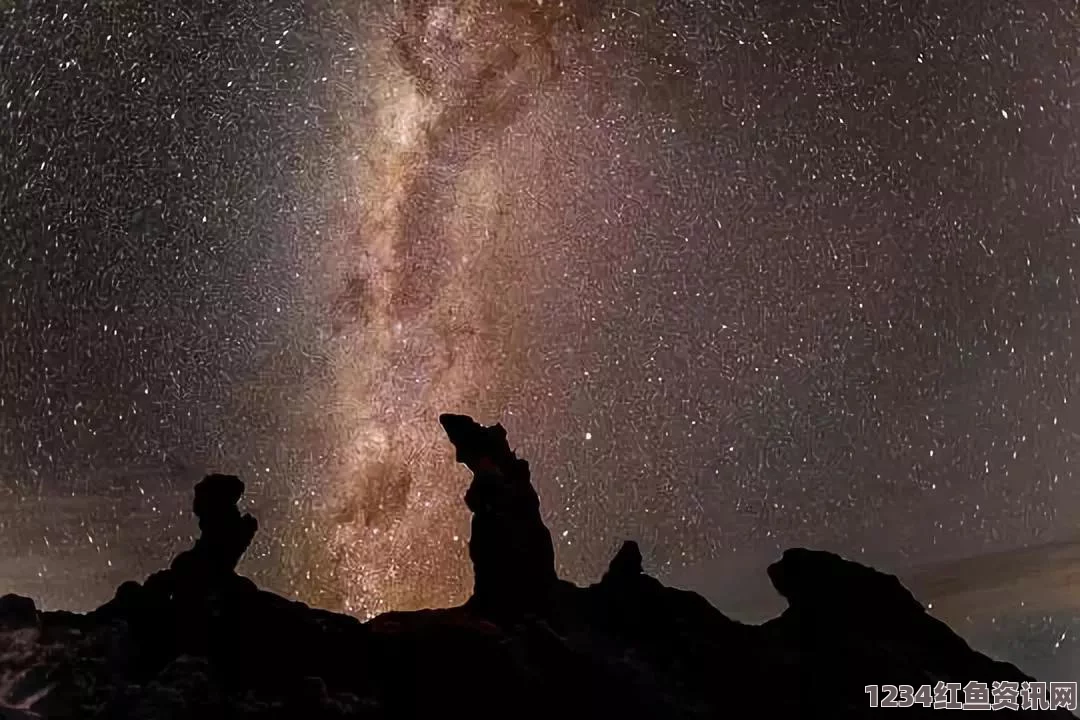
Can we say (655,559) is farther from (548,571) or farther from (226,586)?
(226,586)

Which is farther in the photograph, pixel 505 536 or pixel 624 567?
pixel 624 567

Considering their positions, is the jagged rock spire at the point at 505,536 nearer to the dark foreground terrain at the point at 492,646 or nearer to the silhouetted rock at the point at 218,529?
the dark foreground terrain at the point at 492,646

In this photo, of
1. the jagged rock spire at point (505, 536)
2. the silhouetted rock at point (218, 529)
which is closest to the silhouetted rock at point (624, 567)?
the jagged rock spire at point (505, 536)

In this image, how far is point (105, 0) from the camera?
371 centimetres

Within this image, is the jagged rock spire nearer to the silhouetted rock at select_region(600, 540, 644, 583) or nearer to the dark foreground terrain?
the dark foreground terrain

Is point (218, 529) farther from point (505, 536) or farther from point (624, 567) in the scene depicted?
point (624, 567)

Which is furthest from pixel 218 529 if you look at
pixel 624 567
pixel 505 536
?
pixel 624 567

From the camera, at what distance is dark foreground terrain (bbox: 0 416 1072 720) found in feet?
8.30

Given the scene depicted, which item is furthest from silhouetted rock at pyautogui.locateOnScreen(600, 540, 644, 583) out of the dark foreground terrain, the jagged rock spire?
the jagged rock spire

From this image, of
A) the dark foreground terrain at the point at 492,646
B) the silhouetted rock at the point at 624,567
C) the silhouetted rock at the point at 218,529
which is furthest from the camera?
the silhouetted rock at the point at 624,567

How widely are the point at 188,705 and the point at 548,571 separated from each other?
946 mm

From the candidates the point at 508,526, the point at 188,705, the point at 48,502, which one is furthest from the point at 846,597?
the point at 48,502

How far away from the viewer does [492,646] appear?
271cm

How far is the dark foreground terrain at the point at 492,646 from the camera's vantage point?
8.30 feet
